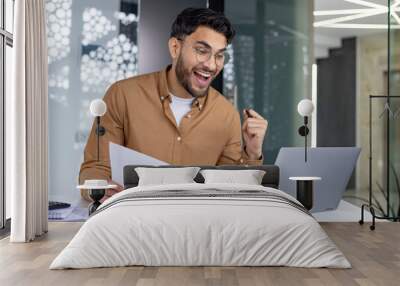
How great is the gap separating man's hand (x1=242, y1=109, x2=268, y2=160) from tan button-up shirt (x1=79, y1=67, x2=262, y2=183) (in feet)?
0.28

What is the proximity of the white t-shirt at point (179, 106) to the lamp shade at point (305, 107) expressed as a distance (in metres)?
1.13

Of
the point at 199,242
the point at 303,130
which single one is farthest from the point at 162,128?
the point at 199,242

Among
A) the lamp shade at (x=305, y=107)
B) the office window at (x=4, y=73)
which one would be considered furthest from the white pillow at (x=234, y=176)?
the office window at (x=4, y=73)

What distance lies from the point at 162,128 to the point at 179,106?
287 millimetres

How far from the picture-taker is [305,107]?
6.35m

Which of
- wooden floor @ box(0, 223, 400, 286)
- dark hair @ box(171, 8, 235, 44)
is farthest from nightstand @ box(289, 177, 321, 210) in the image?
dark hair @ box(171, 8, 235, 44)

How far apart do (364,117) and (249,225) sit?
5.92 meters

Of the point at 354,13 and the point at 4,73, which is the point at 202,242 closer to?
the point at 4,73

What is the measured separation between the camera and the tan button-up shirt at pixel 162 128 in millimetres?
6246

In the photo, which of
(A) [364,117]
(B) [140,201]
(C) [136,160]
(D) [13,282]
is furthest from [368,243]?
(A) [364,117]

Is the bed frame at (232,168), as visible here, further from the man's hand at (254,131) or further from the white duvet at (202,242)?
the white duvet at (202,242)

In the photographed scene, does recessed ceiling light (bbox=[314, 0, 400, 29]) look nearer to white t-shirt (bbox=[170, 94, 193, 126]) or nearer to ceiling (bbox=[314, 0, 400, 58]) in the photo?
ceiling (bbox=[314, 0, 400, 58])

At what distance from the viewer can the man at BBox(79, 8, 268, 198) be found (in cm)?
625

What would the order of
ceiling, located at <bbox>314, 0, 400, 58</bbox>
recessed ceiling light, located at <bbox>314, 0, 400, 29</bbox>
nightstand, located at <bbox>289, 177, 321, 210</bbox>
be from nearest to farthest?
nightstand, located at <bbox>289, 177, 321, 210</bbox>
recessed ceiling light, located at <bbox>314, 0, 400, 29</bbox>
ceiling, located at <bbox>314, 0, 400, 58</bbox>
